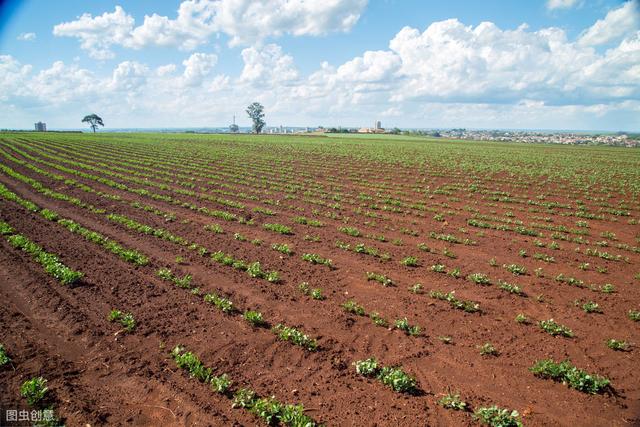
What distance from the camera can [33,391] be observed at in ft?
18.4

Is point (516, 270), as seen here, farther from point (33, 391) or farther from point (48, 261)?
point (48, 261)

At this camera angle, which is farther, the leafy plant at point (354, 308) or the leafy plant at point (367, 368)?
the leafy plant at point (354, 308)

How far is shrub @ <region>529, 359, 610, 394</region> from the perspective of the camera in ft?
20.4

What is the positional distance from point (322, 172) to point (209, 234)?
70.6 feet

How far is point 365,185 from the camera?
27.8 m

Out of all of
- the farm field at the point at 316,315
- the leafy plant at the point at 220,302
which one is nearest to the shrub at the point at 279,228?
the farm field at the point at 316,315

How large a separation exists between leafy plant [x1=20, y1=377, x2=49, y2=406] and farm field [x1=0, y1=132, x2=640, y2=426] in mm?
131

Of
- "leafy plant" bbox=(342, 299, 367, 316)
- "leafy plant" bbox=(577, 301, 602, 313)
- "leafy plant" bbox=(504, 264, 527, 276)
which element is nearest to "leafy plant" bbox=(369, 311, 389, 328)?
"leafy plant" bbox=(342, 299, 367, 316)

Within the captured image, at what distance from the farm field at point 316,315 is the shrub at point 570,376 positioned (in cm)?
3

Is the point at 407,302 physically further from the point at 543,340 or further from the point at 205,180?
the point at 205,180

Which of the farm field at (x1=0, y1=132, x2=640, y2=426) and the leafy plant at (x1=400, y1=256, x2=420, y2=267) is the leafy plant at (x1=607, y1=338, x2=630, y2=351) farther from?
the leafy plant at (x1=400, y1=256, x2=420, y2=267)

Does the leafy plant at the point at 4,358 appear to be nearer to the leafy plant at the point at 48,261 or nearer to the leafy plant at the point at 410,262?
the leafy plant at the point at 48,261

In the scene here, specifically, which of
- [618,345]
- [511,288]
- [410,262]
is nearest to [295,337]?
[410,262]

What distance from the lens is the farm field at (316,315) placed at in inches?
231
